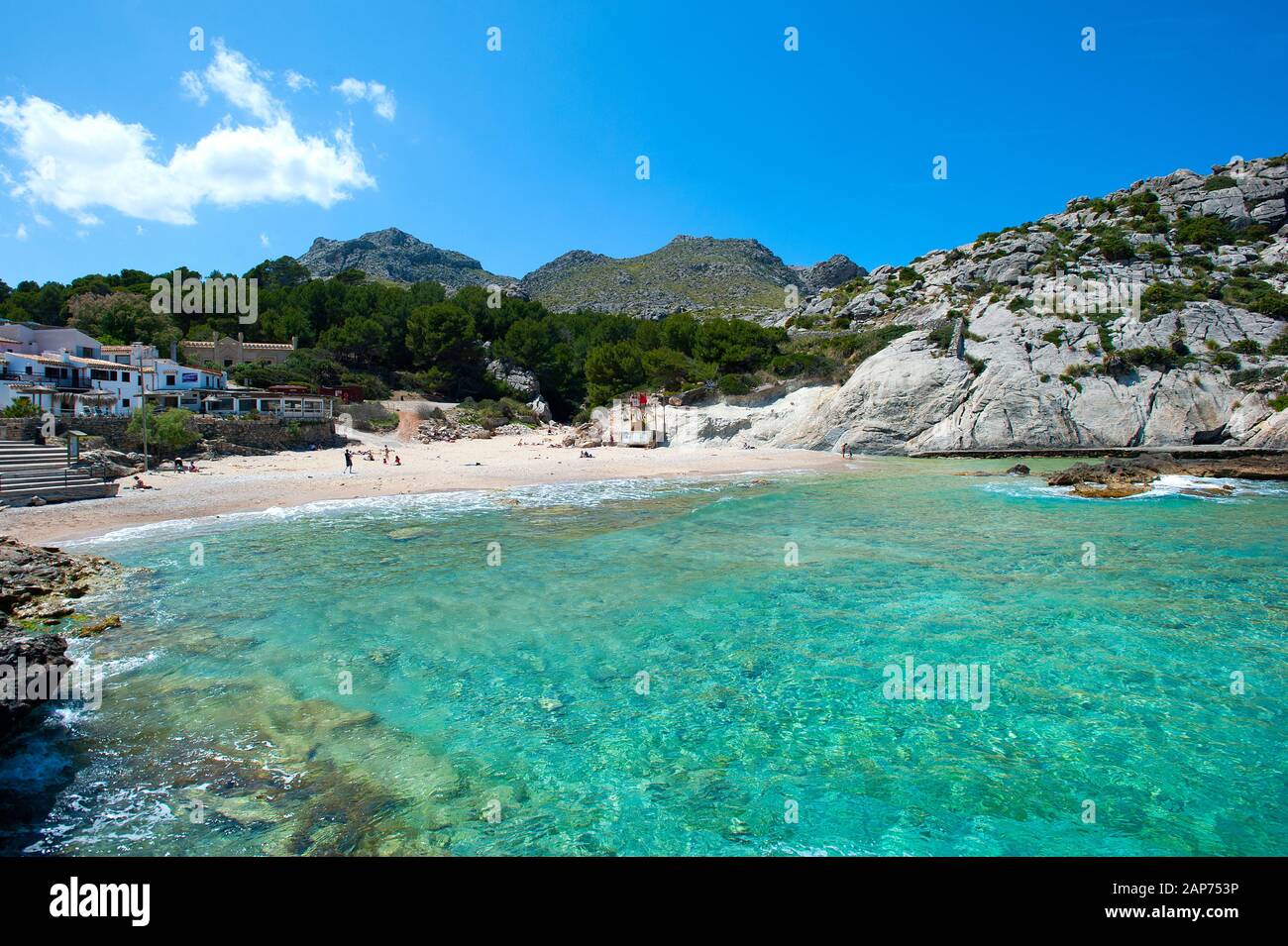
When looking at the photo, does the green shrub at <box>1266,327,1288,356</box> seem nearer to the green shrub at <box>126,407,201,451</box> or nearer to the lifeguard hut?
the lifeguard hut

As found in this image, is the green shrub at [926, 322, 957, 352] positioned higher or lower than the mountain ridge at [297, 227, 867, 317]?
lower

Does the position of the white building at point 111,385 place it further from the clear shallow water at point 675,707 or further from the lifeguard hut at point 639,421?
the clear shallow water at point 675,707

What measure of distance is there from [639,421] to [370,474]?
24529mm

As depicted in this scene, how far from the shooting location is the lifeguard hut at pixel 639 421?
5094 cm

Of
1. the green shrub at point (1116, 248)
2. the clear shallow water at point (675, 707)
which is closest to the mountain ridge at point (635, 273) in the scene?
the green shrub at point (1116, 248)

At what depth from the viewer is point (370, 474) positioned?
32.8 m

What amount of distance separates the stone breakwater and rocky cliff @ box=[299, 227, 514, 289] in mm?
159463

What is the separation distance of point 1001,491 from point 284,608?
29.2 meters

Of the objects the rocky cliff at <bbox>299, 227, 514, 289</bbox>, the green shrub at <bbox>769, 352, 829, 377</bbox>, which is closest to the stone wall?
the green shrub at <bbox>769, 352, 829, 377</bbox>

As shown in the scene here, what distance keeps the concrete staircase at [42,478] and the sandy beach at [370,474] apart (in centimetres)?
88

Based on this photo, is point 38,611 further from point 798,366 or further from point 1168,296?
point 1168,296

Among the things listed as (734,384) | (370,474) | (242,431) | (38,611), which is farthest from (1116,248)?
(38,611)

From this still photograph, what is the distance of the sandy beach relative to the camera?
2150 cm
